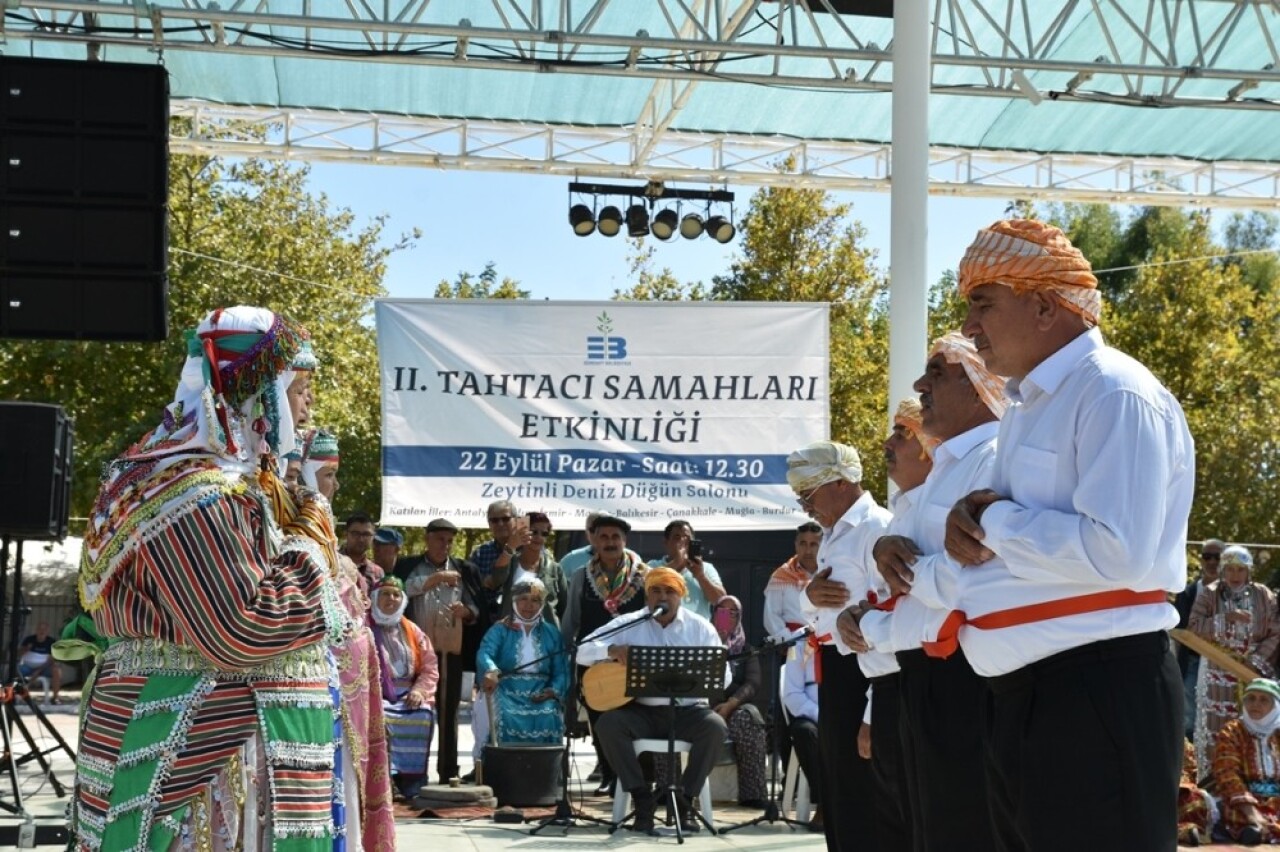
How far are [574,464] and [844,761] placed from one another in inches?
257

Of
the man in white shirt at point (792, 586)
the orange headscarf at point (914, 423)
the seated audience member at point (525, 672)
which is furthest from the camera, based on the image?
the seated audience member at point (525, 672)

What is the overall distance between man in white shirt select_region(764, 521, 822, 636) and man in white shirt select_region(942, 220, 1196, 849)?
663 centimetres

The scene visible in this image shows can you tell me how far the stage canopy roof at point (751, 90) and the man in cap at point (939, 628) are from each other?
20.2 ft

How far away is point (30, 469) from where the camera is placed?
8586mm

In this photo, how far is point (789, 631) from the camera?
10.1 meters

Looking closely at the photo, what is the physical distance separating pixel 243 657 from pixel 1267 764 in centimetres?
748

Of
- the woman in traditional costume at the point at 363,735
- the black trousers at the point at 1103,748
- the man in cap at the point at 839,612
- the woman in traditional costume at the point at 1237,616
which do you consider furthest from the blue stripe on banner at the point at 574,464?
the black trousers at the point at 1103,748

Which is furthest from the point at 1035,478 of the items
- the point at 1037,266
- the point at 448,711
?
the point at 448,711

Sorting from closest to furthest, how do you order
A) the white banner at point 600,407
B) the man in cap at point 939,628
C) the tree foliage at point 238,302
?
the man in cap at point 939,628
the white banner at point 600,407
the tree foliage at point 238,302

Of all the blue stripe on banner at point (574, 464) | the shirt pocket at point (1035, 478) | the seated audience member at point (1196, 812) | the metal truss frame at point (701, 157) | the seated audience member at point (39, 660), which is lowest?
the seated audience member at point (39, 660)

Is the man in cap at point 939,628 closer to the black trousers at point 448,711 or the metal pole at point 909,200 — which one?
the metal pole at point 909,200

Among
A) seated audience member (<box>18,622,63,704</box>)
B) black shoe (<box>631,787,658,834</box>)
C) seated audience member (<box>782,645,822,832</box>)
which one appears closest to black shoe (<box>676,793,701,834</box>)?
black shoe (<box>631,787,658,834</box>)

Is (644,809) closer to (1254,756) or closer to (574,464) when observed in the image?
(574,464)

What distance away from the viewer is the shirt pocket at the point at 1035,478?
298 centimetres
